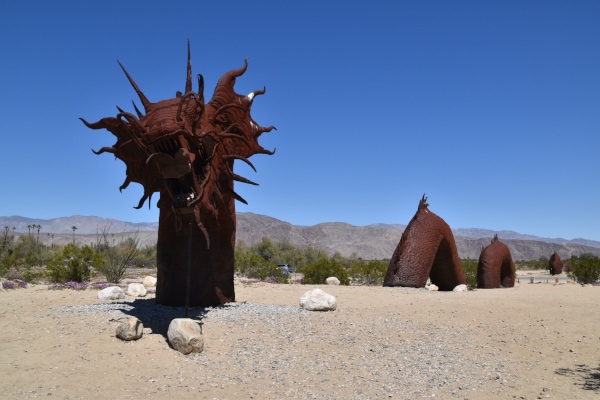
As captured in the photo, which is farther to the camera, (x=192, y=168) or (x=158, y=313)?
(x=158, y=313)

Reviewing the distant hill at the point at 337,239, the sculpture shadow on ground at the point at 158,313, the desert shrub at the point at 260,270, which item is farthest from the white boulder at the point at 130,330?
the distant hill at the point at 337,239

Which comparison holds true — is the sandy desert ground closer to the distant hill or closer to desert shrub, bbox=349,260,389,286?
desert shrub, bbox=349,260,389,286

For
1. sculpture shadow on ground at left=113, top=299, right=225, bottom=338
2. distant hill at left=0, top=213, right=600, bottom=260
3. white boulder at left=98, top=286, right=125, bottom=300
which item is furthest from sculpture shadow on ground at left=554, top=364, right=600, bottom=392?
distant hill at left=0, top=213, right=600, bottom=260

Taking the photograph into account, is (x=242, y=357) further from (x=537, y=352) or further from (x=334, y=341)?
(x=537, y=352)

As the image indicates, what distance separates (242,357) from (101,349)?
1.78 meters

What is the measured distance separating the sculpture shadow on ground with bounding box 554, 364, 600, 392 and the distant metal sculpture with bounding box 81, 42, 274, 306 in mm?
5222

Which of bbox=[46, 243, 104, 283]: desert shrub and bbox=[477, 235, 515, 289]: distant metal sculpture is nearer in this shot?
bbox=[46, 243, 104, 283]: desert shrub

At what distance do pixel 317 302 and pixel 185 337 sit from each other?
359 cm

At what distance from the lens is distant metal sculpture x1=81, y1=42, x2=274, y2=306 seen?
7262mm

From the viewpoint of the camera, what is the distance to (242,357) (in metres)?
6.65

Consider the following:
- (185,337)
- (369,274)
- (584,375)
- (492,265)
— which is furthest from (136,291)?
(492,265)

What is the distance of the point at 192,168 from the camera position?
23.5 feet

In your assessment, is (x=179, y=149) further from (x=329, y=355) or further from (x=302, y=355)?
(x=329, y=355)

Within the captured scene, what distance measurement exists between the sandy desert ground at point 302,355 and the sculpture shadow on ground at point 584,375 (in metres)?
0.01
